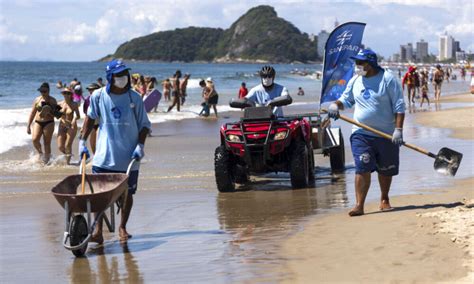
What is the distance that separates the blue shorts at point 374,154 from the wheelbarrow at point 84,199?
237 centimetres

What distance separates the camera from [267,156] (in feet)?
36.0

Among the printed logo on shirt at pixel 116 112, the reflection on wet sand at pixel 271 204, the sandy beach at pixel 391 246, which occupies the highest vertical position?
the printed logo on shirt at pixel 116 112

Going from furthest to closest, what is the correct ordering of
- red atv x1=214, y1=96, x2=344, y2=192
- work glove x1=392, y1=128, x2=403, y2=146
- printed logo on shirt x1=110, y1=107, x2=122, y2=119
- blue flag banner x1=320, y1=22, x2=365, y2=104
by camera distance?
1. blue flag banner x1=320, y1=22, x2=365, y2=104
2. red atv x1=214, y1=96, x2=344, y2=192
3. work glove x1=392, y1=128, x2=403, y2=146
4. printed logo on shirt x1=110, y1=107, x2=122, y2=119

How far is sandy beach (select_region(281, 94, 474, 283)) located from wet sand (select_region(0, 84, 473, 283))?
0.11m

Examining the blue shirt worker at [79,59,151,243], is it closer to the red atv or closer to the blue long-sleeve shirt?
the blue long-sleeve shirt

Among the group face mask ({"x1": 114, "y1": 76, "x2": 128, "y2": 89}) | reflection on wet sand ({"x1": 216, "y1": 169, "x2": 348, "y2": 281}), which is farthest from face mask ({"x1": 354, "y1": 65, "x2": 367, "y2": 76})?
face mask ({"x1": 114, "y1": 76, "x2": 128, "y2": 89})

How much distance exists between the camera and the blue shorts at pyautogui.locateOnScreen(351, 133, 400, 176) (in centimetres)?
862

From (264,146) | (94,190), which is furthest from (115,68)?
(264,146)

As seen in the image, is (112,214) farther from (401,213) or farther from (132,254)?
(401,213)

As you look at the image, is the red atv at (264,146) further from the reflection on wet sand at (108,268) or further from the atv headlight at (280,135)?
the reflection on wet sand at (108,268)

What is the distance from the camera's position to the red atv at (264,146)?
36.0 feet

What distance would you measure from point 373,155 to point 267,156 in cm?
251

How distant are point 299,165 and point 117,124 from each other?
3773 mm

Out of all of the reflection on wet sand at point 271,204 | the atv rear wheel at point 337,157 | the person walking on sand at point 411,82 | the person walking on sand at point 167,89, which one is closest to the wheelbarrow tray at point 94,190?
the reflection on wet sand at point 271,204
